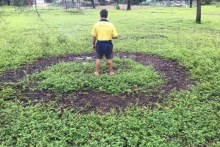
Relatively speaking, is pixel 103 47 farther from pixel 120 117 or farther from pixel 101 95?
pixel 120 117

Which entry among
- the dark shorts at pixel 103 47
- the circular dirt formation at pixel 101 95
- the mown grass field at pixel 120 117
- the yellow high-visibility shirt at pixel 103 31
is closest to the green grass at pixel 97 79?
the mown grass field at pixel 120 117

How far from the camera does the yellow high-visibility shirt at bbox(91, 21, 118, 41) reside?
7.96m

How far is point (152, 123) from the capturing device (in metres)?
5.69

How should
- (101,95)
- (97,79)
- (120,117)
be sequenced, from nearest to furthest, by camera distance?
(120,117) → (101,95) → (97,79)

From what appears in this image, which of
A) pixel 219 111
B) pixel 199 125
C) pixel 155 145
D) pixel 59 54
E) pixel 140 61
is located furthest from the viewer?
pixel 59 54

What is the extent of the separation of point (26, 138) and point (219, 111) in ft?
11.5

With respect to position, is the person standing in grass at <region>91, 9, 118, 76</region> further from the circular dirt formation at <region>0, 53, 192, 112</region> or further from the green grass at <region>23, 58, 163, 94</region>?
the circular dirt formation at <region>0, 53, 192, 112</region>

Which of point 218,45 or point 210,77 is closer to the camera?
point 210,77

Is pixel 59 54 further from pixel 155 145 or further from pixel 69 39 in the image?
pixel 155 145

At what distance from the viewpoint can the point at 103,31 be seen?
26.2 ft

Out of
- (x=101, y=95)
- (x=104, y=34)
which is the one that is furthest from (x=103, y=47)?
(x=101, y=95)

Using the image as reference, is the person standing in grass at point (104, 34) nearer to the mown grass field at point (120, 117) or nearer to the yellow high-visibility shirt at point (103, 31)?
the yellow high-visibility shirt at point (103, 31)

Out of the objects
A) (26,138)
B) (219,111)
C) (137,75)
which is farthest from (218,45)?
(26,138)

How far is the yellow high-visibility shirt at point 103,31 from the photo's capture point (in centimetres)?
796
